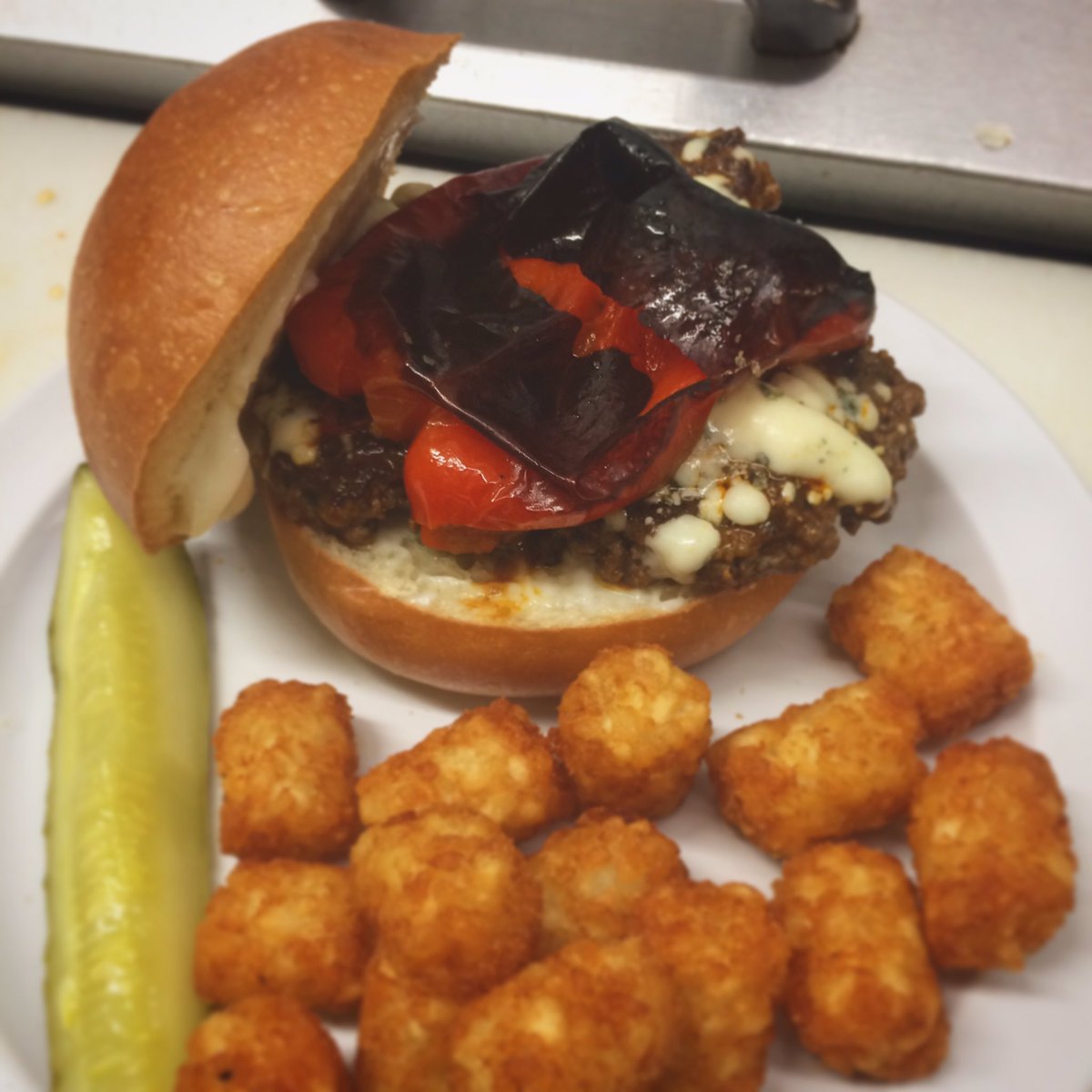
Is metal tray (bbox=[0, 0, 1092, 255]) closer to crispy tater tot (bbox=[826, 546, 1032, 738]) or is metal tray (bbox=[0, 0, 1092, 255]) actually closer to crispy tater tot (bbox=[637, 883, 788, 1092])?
crispy tater tot (bbox=[826, 546, 1032, 738])

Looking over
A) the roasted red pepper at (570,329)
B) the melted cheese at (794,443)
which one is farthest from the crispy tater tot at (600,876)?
the melted cheese at (794,443)

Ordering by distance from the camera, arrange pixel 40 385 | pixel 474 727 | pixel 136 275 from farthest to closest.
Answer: pixel 40 385 → pixel 474 727 → pixel 136 275

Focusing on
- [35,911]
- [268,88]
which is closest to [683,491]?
[268,88]

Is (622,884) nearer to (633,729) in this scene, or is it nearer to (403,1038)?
(633,729)

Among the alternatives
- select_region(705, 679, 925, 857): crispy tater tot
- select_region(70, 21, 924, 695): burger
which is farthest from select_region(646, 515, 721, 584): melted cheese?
select_region(705, 679, 925, 857): crispy tater tot

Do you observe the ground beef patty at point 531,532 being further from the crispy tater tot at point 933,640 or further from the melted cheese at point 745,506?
the crispy tater tot at point 933,640

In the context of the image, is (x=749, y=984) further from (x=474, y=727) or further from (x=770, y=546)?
(x=770, y=546)
